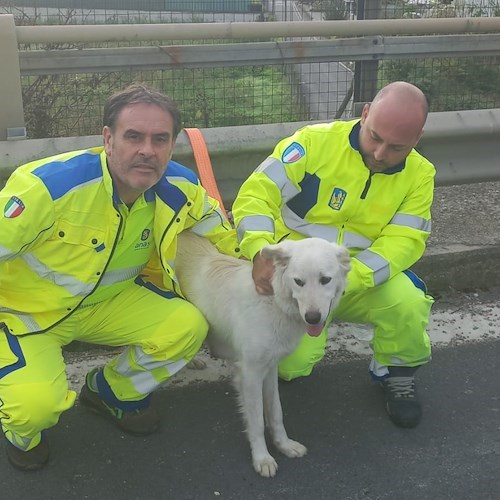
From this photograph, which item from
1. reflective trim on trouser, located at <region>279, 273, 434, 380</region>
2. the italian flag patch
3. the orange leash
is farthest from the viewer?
the orange leash

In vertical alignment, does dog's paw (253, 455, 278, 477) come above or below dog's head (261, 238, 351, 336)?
below

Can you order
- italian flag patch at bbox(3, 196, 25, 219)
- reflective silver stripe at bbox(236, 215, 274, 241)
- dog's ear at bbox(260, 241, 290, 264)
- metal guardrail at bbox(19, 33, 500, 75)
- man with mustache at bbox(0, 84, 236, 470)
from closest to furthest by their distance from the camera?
italian flag patch at bbox(3, 196, 25, 219) → man with mustache at bbox(0, 84, 236, 470) → dog's ear at bbox(260, 241, 290, 264) → reflective silver stripe at bbox(236, 215, 274, 241) → metal guardrail at bbox(19, 33, 500, 75)

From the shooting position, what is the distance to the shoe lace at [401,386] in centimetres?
322

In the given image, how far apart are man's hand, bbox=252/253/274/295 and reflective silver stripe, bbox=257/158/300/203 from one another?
0.45m

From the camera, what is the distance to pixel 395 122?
9.67 feet

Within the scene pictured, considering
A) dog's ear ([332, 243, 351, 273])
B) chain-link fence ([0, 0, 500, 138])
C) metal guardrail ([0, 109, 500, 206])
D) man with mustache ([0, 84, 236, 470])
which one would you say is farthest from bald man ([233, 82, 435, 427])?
chain-link fence ([0, 0, 500, 138])

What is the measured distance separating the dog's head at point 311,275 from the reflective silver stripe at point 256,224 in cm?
29

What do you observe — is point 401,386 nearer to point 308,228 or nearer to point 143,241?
point 308,228

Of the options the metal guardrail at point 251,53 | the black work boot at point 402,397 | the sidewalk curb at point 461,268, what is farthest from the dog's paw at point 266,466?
the metal guardrail at point 251,53

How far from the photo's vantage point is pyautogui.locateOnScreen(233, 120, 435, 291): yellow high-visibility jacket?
3.16 metres

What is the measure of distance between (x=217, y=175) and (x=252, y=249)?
1.05 meters

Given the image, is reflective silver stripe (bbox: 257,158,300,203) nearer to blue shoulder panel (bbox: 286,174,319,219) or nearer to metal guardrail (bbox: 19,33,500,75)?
blue shoulder panel (bbox: 286,174,319,219)

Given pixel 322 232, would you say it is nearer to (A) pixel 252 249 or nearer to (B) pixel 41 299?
(A) pixel 252 249

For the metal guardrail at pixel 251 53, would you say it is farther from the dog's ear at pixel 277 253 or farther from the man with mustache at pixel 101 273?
the dog's ear at pixel 277 253
